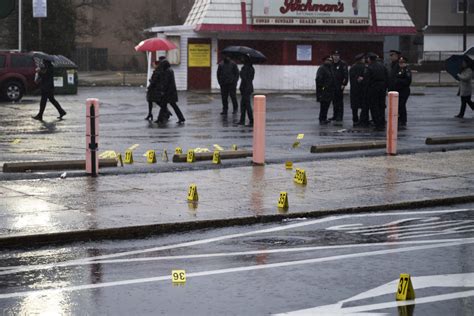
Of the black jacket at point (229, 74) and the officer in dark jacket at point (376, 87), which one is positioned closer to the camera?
the officer in dark jacket at point (376, 87)

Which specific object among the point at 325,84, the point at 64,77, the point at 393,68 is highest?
the point at 393,68

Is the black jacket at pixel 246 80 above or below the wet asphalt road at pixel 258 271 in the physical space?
above

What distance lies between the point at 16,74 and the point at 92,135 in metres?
24.1

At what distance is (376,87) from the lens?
2641 cm

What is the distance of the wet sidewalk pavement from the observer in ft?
40.2

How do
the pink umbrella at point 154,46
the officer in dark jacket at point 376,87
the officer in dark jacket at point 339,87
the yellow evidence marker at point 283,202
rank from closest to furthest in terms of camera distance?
the yellow evidence marker at point 283,202
the officer in dark jacket at point 376,87
the officer in dark jacket at point 339,87
the pink umbrella at point 154,46

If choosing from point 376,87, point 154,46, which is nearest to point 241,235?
point 376,87

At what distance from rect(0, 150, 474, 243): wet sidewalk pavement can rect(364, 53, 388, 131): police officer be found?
802 centimetres

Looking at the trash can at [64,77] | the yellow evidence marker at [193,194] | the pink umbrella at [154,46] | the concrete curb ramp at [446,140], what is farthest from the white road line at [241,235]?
the trash can at [64,77]

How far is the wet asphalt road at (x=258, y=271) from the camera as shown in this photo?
812cm

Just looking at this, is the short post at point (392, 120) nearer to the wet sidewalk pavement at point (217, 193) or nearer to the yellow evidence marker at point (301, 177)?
the wet sidewalk pavement at point (217, 193)

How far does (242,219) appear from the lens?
41.0 feet

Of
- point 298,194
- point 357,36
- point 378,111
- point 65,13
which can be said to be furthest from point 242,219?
point 65,13

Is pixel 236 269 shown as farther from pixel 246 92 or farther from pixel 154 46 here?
pixel 154 46
